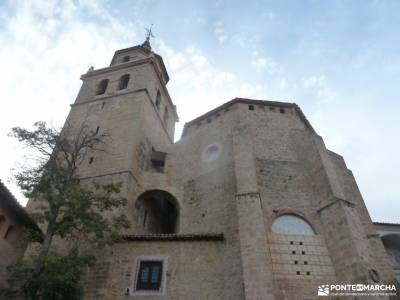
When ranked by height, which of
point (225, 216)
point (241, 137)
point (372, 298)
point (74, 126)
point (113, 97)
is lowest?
point (372, 298)

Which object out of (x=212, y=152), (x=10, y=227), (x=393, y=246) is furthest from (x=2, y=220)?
(x=393, y=246)

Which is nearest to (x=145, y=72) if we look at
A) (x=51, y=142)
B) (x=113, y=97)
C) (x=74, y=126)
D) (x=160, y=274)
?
(x=113, y=97)

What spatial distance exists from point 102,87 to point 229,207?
12.9 metres

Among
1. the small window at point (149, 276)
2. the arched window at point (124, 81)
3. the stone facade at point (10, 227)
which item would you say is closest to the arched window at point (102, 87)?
the arched window at point (124, 81)

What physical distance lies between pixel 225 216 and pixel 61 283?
5928 mm

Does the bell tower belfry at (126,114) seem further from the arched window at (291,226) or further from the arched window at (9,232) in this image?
the arched window at (291,226)

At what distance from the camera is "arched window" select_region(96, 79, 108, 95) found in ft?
64.3

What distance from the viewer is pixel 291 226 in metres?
10.6

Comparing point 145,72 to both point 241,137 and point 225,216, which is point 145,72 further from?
point 225,216

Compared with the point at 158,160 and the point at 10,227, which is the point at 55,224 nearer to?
the point at 10,227

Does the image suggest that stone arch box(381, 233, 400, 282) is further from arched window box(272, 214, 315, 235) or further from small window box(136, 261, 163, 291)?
small window box(136, 261, 163, 291)

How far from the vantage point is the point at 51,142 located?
1020 cm

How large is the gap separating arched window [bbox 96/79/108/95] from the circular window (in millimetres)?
8765

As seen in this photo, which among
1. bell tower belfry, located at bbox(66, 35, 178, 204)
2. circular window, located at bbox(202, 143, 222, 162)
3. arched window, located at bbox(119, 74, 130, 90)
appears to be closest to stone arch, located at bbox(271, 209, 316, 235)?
circular window, located at bbox(202, 143, 222, 162)
